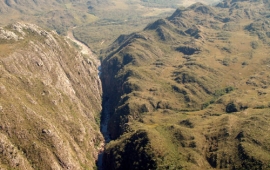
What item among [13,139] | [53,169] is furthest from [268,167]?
[13,139]

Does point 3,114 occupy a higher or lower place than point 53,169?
higher

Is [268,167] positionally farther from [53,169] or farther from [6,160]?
[6,160]

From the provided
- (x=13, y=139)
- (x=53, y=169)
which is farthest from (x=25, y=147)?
(x=53, y=169)

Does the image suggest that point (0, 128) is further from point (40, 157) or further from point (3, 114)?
point (40, 157)

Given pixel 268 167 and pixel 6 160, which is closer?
pixel 6 160

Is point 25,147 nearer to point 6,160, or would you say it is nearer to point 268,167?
point 6,160

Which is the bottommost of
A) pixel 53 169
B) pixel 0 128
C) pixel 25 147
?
pixel 53 169

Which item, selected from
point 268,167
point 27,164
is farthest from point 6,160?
point 268,167

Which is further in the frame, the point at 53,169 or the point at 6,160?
the point at 53,169

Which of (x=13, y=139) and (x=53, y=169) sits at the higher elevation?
(x=13, y=139)
